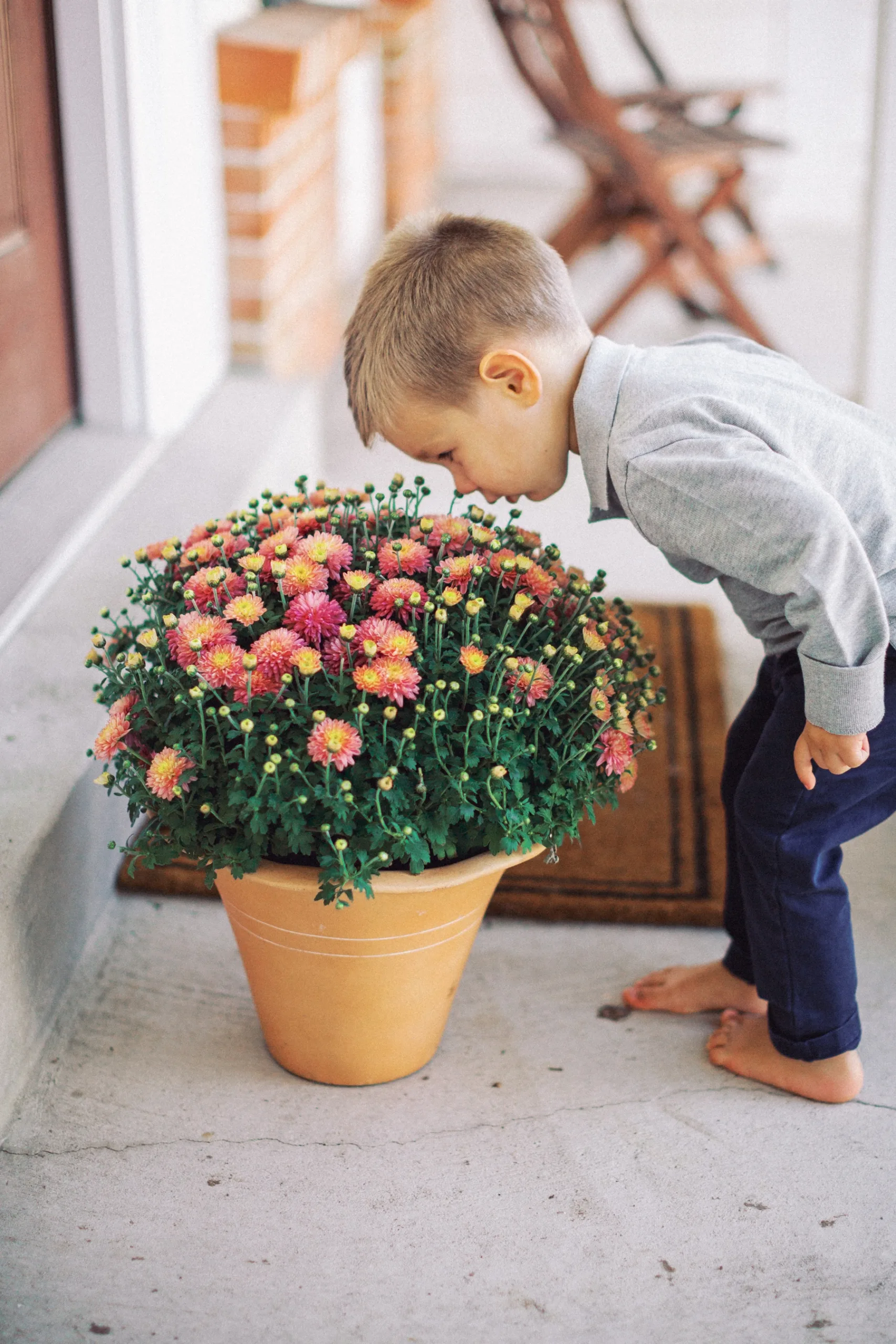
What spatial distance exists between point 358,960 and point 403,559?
39cm

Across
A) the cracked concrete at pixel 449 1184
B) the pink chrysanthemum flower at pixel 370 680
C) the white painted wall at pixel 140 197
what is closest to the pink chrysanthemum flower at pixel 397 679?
the pink chrysanthemum flower at pixel 370 680

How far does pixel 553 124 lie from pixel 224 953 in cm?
286

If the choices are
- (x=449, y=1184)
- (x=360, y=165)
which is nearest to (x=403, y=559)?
(x=449, y=1184)

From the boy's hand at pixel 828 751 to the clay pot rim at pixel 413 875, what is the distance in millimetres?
267

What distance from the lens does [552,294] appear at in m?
1.16

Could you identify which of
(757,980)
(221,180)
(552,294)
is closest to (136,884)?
(757,980)

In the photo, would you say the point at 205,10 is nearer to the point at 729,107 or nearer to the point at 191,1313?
the point at 729,107

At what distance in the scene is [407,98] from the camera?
181 inches

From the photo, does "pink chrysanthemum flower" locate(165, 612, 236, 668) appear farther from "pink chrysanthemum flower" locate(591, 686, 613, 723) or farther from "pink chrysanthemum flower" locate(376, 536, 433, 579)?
"pink chrysanthemum flower" locate(591, 686, 613, 723)

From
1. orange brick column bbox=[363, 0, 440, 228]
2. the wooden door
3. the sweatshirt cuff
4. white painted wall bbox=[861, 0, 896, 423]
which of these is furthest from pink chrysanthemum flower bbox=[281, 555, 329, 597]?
orange brick column bbox=[363, 0, 440, 228]

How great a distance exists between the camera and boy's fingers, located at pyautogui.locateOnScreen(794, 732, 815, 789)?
1.15 m

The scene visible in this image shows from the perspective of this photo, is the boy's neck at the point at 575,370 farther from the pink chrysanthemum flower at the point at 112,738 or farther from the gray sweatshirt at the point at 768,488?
the pink chrysanthemum flower at the point at 112,738

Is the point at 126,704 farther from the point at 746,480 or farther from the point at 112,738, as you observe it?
the point at 746,480

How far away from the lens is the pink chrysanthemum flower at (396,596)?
1.14m
